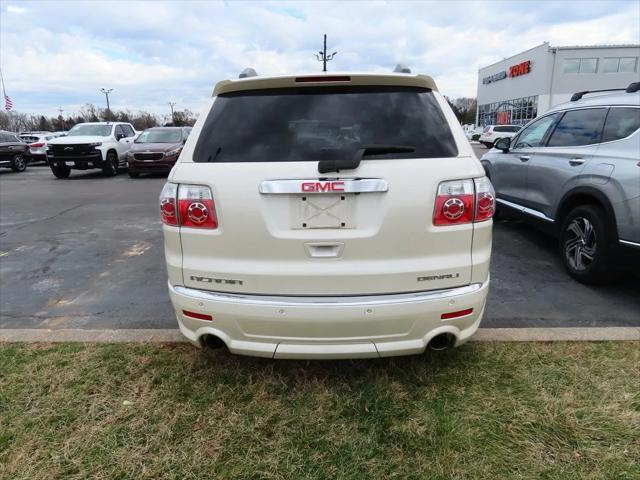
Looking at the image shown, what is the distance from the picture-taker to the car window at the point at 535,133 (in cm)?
574

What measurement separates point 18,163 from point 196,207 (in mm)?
21211

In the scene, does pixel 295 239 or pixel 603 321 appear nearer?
pixel 295 239

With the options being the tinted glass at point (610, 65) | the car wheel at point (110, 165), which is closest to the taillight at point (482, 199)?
the car wheel at point (110, 165)

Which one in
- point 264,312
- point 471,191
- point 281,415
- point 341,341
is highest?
point 471,191

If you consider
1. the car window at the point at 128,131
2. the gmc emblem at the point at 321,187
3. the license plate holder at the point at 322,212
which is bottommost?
the license plate holder at the point at 322,212

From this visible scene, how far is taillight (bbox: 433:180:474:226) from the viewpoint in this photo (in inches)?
98.9

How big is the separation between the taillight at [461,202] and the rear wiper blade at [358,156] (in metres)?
0.30

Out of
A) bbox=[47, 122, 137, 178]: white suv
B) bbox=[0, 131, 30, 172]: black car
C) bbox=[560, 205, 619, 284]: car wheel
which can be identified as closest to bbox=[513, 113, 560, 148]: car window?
bbox=[560, 205, 619, 284]: car wheel

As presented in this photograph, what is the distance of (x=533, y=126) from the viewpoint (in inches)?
243

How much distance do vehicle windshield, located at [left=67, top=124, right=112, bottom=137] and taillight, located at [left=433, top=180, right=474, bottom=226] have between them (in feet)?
57.1

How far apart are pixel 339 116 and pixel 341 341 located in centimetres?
126

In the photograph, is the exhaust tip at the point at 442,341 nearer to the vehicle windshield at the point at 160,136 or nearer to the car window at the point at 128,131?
the vehicle windshield at the point at 160,136

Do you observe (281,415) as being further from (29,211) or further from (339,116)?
(29,211)

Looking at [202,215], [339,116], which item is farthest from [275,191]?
[339,116]
